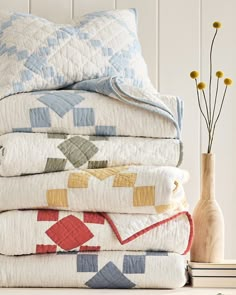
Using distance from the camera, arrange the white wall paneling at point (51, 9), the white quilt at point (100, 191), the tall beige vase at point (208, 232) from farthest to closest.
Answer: the white wall paneling at point (51, 9) < the tall beige vase at point (208, 232) < the white quilt at point (100, 191)

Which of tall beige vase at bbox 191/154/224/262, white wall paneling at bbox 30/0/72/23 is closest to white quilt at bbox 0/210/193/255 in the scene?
tall beige vase at bbox 191/154/224/262

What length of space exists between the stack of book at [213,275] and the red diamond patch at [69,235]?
0.22m

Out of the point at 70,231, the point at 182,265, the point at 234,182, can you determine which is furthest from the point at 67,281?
the point at 234,182

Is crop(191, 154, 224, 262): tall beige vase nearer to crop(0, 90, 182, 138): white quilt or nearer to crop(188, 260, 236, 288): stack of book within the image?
crop(188, 260, 236, 288): stack of book

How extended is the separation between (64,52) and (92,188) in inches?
13.0

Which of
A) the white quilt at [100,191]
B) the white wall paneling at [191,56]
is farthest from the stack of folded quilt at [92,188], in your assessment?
the white wall paneling at [191,56]

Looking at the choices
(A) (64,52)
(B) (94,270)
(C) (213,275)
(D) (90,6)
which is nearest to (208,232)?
(C) (213,275)

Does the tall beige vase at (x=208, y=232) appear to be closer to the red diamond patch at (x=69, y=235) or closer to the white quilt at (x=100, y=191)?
the white quilt at (x=100, y=191)

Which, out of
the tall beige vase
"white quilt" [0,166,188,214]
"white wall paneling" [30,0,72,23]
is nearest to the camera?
"white quilt" [0,166,188,214]

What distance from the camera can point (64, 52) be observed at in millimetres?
1461

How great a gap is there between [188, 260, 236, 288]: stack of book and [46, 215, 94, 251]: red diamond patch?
0.71 ft

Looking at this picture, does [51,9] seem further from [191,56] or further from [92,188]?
[92,188]

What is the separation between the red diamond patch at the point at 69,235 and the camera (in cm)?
129

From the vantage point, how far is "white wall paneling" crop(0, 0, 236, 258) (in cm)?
171
